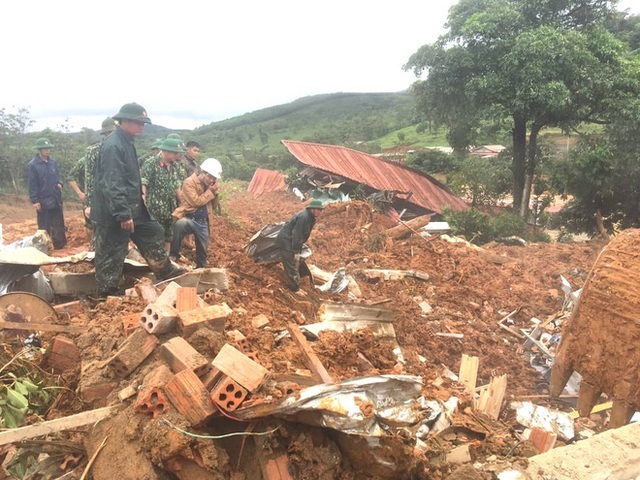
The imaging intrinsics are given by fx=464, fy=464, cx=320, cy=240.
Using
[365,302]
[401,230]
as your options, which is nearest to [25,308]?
[365,302]

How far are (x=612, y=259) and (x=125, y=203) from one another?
4121 mm

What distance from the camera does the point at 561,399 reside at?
5238 mm

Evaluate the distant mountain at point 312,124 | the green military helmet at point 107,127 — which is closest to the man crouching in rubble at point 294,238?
the green military helmet at point 107,127

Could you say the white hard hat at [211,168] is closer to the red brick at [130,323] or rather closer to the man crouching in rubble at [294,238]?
the man crouching in rubble at [294,238]

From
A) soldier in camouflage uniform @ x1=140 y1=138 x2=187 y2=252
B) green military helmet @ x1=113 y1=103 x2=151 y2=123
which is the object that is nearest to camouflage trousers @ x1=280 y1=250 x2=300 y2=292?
soldier in camouflage uniform @ x1=140 y1=138 x2=187 y2=252

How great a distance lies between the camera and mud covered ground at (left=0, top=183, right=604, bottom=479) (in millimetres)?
2477

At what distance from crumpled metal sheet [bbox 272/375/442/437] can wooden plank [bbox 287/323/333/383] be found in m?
0.38

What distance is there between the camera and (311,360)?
3.03 metres

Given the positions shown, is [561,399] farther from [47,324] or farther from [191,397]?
[47,324]

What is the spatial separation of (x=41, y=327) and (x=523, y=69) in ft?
46.6

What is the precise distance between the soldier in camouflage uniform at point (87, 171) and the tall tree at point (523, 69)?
11647 millimetres

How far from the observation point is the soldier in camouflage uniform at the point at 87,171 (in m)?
5.66

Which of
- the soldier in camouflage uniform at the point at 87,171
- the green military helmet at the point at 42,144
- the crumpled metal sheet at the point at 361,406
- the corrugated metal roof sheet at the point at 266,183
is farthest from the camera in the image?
the corrugated metal roof sheet at the point at 266,183

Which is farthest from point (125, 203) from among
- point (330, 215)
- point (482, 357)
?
point (330, 215)
